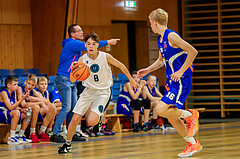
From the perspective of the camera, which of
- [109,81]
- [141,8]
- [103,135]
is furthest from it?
[141,8]

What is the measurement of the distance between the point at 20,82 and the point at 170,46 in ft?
17.0

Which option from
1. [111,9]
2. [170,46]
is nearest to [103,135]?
[170,46]

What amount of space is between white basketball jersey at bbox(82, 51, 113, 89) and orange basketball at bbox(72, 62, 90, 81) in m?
0.27

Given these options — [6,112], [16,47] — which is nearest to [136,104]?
[6,112]

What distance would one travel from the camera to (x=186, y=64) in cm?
432

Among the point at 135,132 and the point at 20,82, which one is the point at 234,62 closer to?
the point at 135,132

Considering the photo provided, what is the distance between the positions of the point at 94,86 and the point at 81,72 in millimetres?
355

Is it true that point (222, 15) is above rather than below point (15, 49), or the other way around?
above

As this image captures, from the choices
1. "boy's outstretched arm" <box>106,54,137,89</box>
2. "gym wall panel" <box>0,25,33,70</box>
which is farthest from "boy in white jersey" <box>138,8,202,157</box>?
"gym wall panel" <box>0,25,33,70</box>

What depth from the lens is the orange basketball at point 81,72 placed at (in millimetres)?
4969

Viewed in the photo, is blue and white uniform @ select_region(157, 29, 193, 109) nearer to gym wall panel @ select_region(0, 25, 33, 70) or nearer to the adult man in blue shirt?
the adult man in blue shirt

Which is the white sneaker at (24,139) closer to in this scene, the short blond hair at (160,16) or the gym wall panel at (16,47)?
the short blond hair at (160,16)

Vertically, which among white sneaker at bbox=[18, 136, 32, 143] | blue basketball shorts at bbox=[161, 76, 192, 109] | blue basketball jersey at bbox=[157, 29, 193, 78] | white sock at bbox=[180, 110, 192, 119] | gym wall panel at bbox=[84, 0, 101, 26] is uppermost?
gym wall panel at bbox=[84, 0, 101, 26]

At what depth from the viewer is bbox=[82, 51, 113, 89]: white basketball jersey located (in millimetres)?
5281
